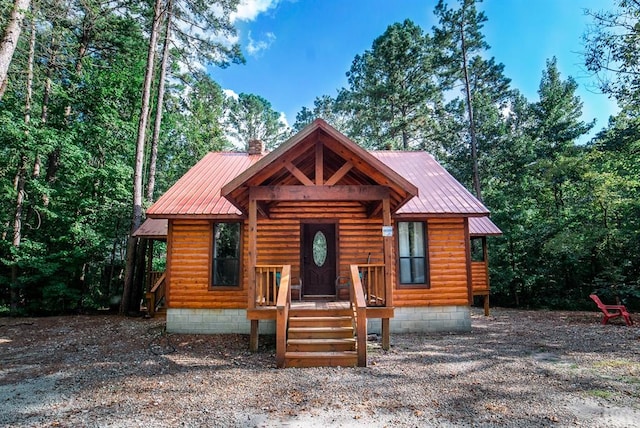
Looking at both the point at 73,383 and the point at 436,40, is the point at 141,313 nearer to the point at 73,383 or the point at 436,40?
the point at 73,383

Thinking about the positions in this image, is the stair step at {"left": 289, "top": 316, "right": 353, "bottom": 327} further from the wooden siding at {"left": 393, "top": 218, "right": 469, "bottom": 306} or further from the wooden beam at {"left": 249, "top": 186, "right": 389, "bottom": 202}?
the wooden siding at {"left": 393, "top": 218, "right": 469, "bottom": 306}

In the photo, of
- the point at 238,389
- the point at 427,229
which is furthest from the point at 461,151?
the point at 238,389

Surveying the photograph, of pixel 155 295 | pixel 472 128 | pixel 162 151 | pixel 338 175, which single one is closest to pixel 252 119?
pixel 162 151

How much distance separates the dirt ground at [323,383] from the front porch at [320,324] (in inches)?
9.9

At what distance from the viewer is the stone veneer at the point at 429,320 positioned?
865 cm

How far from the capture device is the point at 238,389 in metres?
4.73

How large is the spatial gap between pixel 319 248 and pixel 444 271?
10.8ft

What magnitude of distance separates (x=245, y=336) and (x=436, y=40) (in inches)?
807

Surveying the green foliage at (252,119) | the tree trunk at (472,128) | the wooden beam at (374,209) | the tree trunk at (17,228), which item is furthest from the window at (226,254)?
the green foliage at (252,119)

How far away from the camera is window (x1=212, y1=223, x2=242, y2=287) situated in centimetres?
873

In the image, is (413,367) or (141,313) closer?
(413,367)

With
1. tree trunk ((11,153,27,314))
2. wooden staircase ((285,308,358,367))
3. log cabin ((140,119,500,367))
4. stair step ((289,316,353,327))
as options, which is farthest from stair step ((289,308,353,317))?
tree trunk ((11,153,27,314))

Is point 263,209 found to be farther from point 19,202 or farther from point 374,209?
point 19,202

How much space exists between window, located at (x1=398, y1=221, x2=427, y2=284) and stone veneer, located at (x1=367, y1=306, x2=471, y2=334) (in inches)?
29.5
